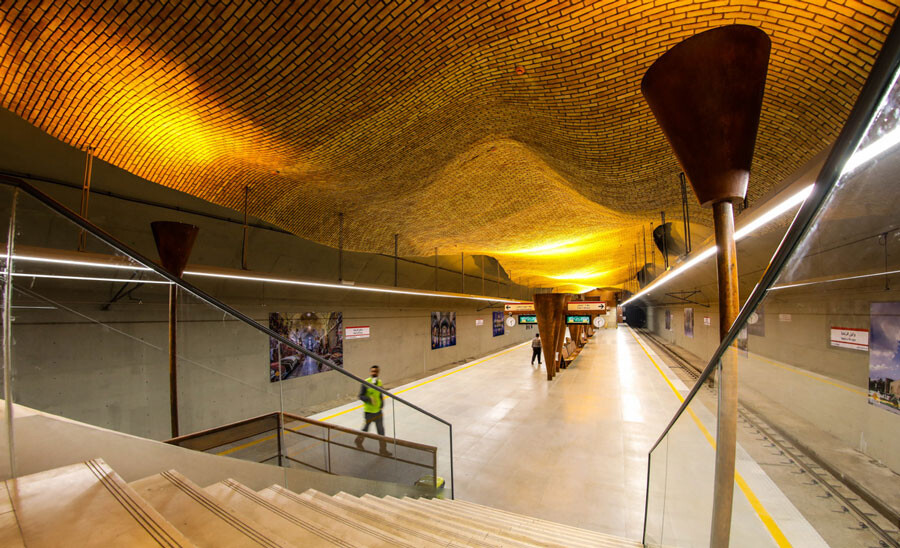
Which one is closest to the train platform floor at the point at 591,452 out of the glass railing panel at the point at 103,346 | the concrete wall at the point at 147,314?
the concrete wall at the point at 147,314

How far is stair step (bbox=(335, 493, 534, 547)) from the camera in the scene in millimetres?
2529

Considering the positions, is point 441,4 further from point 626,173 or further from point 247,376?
point 247,376

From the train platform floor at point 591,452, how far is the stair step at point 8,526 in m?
2.42

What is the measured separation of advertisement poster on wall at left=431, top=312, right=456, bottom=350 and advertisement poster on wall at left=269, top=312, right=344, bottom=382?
520 centimetres

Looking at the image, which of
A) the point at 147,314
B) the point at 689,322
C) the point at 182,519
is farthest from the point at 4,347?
the point at 689,322

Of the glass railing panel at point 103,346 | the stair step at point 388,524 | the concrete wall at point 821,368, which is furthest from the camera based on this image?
the glass railing panel at point 103,346

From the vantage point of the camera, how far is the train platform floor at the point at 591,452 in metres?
2.09

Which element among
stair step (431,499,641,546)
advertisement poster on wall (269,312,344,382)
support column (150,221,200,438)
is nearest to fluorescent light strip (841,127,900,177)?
stair step (431,499,641,546)

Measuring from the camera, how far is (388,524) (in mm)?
2582

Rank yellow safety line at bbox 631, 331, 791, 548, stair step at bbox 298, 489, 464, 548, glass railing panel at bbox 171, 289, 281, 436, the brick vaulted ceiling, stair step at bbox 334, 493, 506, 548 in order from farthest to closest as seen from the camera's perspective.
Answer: glass railing panel at bbox 171, 289, 281, 436
the brick vaulted ceiling
stair step at bbox 334, 493, 506, 548
stair step at bbox 298, 489, 464, 548
yellow safety line at bbox 631, 331, 791, 548

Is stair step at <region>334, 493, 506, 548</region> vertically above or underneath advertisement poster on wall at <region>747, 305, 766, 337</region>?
underneath

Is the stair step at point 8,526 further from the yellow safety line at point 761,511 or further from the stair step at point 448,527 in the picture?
the yellow safety line at point 761,511

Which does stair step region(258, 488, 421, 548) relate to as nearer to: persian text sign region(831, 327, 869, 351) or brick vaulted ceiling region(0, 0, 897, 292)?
persian text sign region(831, 327, 869, 351)

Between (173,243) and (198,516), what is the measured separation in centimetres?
357
